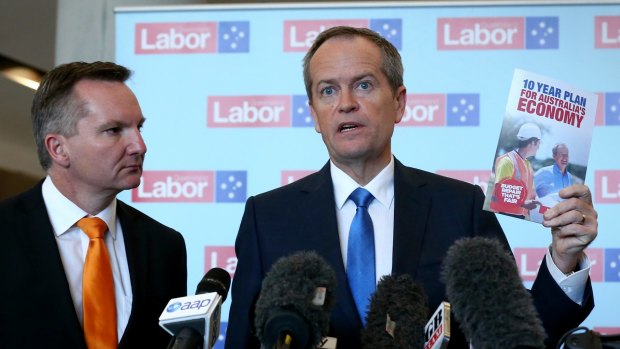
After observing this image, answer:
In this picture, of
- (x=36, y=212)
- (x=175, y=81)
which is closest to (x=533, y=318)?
(x=36, y=212)

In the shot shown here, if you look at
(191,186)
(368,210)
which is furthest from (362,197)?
(191,186)

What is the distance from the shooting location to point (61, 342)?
2230 millimetres

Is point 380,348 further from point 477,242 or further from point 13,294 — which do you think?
point 13,294

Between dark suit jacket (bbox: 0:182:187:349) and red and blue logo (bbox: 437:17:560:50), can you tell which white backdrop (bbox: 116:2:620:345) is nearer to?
red and blue logo (bbox: 437:17:560:50)

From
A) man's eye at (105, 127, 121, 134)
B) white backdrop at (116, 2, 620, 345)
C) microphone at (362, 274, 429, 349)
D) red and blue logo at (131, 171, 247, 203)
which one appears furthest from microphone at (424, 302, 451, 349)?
red and blue logo at (131, 171, 247, 203)

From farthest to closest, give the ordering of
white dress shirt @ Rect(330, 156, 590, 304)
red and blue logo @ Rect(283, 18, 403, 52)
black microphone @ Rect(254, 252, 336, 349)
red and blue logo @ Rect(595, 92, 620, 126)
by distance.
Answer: red and blue logo @ Rect(283, 18, 403, 52) < red and blue logo @ Rect(595, 92, 620, 126) < white dress shirt @ Rect(330, 156, 590, 304) < black microphone @ Rect(254, 252, 336, 349)

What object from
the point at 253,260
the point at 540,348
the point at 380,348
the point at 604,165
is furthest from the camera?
the point at 604,165

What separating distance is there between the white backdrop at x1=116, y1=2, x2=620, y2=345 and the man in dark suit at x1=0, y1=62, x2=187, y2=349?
1515 mm

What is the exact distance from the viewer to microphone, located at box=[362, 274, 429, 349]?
164 cm

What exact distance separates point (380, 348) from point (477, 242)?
0.29 metres

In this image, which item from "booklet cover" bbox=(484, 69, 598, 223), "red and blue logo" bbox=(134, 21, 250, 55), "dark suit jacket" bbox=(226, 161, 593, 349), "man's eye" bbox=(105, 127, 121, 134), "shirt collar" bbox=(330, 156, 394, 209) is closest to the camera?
"booklet cover" bbox=(484, 69, 598, 223)

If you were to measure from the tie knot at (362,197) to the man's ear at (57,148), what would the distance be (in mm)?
891

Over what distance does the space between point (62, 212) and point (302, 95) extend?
6.49 ft

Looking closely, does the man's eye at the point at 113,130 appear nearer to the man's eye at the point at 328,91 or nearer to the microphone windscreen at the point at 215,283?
the man's eye at the point at 328,91
